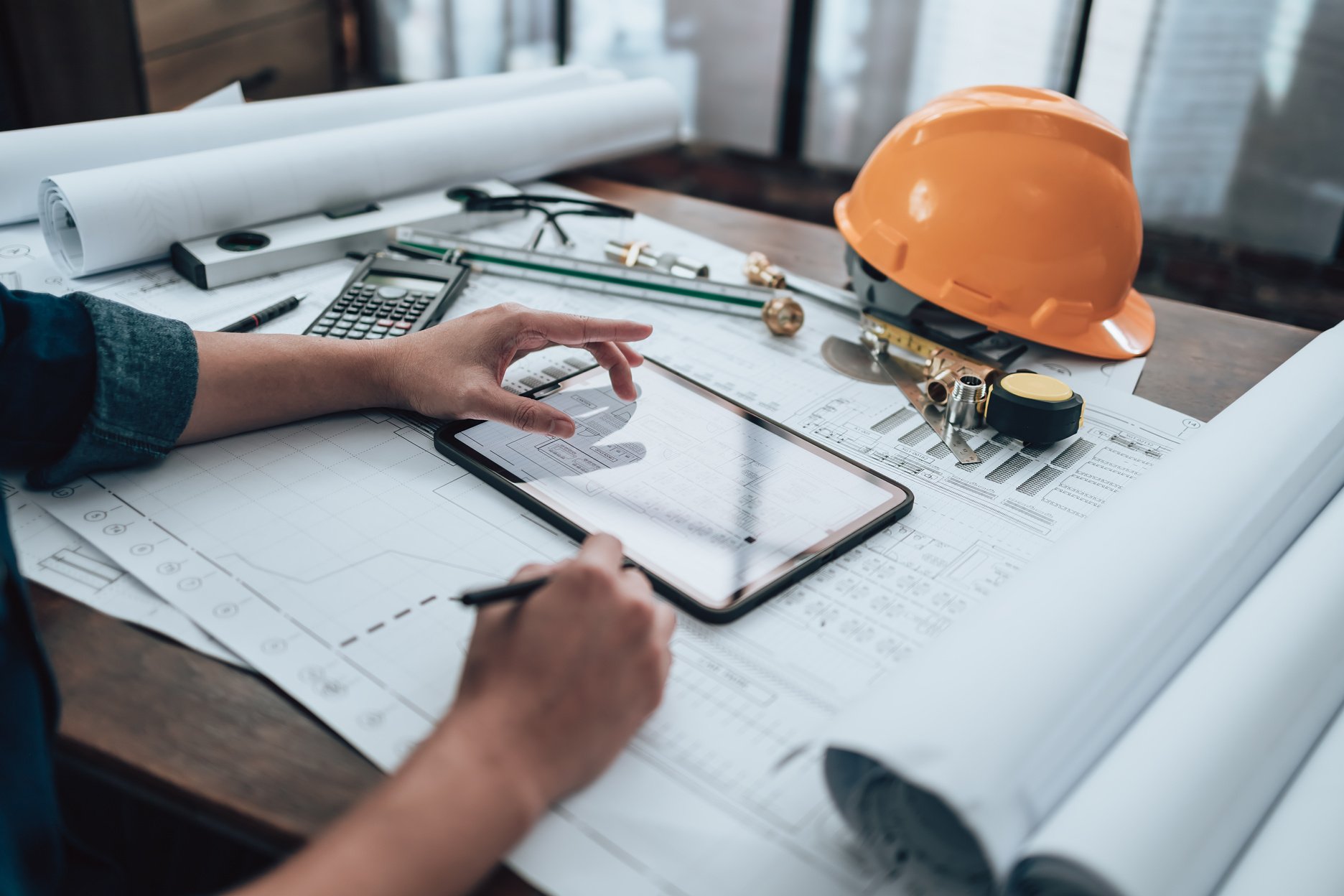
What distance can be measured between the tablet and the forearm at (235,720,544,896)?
198 mm

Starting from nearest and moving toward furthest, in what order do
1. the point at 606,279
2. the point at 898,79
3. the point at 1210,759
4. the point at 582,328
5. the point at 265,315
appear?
1. the point at 1210,759
2. the point at 582,328
3. the point at 265,315
4. the point at 606,279
5. the point at 898,79

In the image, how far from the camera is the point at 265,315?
1.01 meters

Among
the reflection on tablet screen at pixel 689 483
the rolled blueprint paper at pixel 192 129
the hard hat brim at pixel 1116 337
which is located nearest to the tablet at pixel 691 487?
the reflection on tablet screen at pixel 689 483

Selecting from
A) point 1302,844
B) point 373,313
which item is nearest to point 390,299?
point 373,313

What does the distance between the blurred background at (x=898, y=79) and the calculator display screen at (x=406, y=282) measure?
1.70 m

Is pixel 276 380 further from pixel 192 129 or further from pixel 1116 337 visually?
pixel 1116 337

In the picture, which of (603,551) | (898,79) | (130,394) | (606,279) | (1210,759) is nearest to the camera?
(1210,759)

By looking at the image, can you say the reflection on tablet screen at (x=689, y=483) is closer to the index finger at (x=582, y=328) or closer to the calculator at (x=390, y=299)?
the index finger at (x=582, y=328)

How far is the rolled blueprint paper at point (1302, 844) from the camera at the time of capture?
442 mm

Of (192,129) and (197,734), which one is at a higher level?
(192,129)

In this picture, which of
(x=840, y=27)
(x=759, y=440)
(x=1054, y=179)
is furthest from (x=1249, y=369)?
(x=840, y=27)

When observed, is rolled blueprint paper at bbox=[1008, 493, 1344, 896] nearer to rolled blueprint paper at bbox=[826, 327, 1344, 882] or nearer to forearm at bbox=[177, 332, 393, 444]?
rolled blueprint paper at bbox=[826, 327, 1344, 882]

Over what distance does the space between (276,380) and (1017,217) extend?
71 centimetres

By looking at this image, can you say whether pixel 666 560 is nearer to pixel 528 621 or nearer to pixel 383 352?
pixel 528 621
